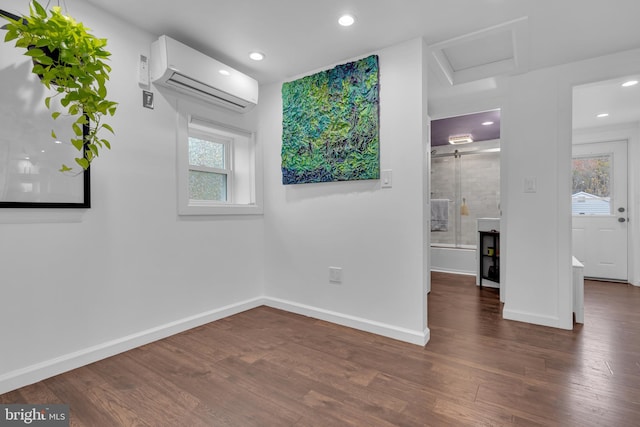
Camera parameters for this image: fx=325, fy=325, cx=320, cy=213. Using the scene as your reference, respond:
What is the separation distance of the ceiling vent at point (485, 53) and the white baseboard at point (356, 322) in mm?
2119

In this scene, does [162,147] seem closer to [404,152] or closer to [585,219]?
[404,152]

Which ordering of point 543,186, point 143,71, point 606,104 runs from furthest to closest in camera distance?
point 606,104 < point 543,186 < point 143,71

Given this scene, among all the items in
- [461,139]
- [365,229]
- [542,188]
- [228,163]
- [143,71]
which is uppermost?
[461,139]

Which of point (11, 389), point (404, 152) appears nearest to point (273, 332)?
point (11, 389)

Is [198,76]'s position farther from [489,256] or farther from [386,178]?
[489,256]

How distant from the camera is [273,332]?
2.53 meters

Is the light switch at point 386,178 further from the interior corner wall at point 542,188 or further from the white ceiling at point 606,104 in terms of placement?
the white ceiling at point 606,104

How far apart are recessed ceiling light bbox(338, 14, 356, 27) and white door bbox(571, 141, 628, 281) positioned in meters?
4.43

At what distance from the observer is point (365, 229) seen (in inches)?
103

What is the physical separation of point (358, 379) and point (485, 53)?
8.87ft

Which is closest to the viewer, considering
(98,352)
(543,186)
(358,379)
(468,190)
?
(358,379)

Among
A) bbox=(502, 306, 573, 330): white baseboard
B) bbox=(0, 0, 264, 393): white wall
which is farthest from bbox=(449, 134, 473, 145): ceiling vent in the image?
bbox=(0, 0, 264, 393): white wall

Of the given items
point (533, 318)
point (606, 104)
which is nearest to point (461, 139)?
point (606, 104)

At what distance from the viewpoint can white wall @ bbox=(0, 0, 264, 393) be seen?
175cm
